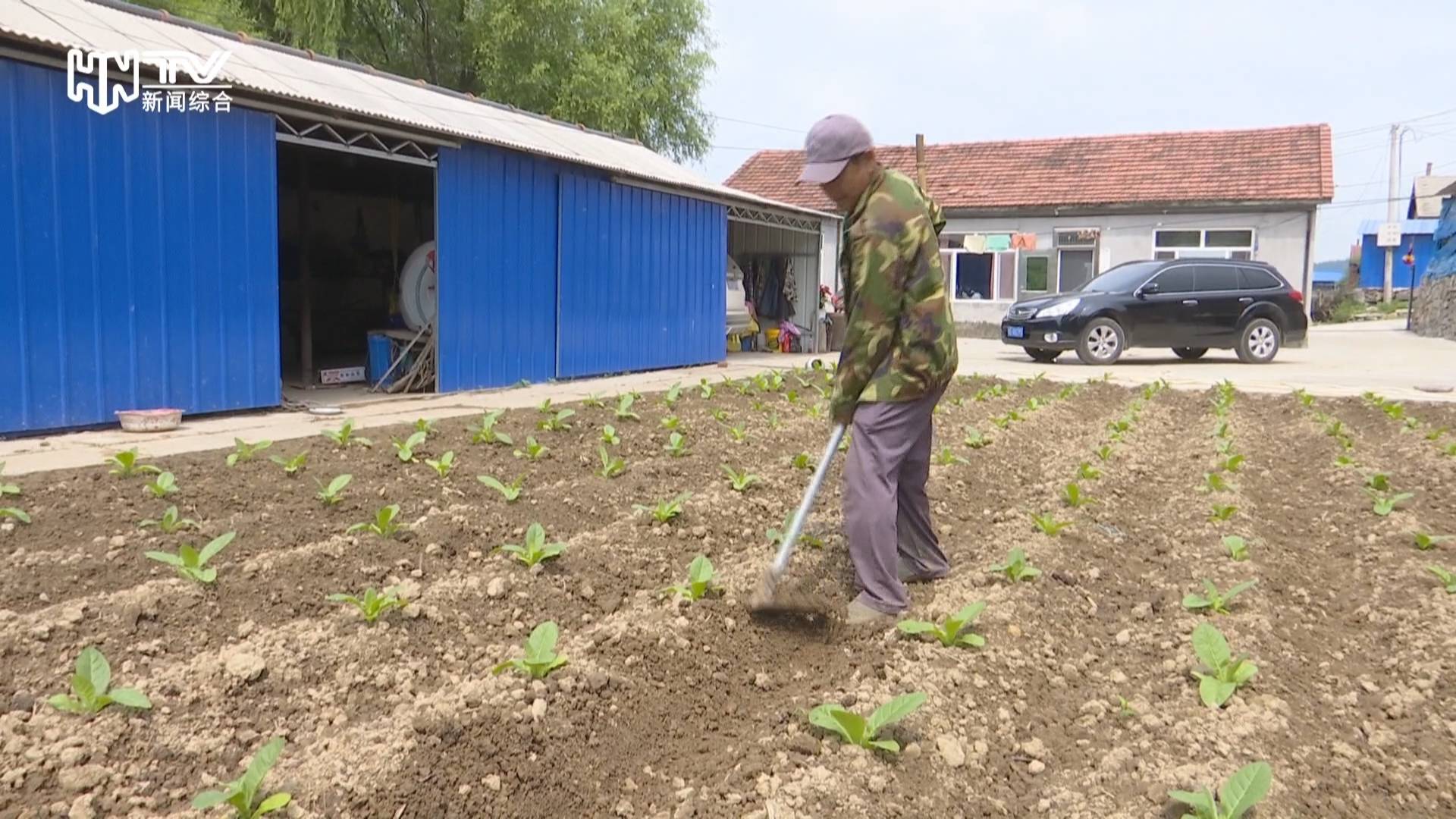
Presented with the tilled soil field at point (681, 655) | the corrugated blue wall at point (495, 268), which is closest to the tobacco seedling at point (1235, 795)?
the tilled soil field at point (681, 655)

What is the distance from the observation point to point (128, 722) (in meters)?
2.53

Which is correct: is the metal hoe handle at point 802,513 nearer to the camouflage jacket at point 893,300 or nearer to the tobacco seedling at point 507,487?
the camouflage jacket at point 893,300

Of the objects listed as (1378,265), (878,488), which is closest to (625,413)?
(878,488)

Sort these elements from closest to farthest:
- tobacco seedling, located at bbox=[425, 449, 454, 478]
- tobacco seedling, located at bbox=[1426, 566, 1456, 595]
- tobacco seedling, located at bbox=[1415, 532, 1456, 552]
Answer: tobacco seedling, located at bbox=[1426, 566, 1456, 595], tobacco seedling, located at bbox=[1415, 532, 1456, 552], tobacco seedling, located at bbox=[425, 449, 454, 478]

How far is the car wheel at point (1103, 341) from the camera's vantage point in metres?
15.1

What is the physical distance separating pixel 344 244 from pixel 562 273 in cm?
519

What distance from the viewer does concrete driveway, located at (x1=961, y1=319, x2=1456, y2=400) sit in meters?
11.9

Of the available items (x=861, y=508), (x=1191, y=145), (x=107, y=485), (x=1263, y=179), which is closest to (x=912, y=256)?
(x=861, y=508)

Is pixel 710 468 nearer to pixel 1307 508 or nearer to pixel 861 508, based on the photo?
pixel 861 508

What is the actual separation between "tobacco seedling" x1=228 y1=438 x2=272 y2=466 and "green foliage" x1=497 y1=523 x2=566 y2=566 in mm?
2361

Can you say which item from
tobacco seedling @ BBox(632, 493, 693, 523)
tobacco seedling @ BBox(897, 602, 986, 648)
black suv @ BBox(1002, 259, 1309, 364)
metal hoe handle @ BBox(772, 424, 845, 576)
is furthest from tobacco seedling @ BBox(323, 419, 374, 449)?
black suv @ BBox(1002, 259, 1309, 364)

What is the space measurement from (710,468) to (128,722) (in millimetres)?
3718

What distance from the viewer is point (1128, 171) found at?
25969 millimetres

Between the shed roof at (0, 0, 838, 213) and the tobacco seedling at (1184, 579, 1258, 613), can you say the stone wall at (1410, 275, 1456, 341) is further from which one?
the tobacco seedling at (1184, 579, 1258, 613)
